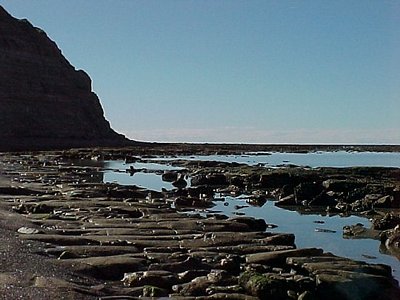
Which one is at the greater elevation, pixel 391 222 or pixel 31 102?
pixel 31 102

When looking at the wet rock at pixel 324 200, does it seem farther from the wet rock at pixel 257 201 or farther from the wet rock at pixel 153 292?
the wet rock at pixel 153 292

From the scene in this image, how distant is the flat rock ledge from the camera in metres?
9.54

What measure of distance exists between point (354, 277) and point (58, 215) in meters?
9.31

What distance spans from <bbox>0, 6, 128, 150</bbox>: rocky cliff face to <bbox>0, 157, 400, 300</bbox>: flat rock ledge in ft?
→ 229

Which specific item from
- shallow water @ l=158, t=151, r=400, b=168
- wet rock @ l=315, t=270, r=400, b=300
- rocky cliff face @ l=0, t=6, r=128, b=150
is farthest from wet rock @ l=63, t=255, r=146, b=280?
rocky cliff face @ l=0, t=6, r=128, b=150

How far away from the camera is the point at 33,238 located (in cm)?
1299

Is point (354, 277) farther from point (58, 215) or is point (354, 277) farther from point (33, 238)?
point (58, 215)

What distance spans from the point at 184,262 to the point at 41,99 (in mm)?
88500

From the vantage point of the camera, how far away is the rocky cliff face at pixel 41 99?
290 feet

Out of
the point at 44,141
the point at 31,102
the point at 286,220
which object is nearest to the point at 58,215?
the point at 286,220

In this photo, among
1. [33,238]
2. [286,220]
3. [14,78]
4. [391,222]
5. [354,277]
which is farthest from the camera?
[14,78]

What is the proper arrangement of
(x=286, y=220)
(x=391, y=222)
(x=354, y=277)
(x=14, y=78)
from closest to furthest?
(x=354, y=277), (x=391, y=222), (x=286, y=220), (x=14, y=78)

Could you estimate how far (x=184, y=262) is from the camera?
436 inches

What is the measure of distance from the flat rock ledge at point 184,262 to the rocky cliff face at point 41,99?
69.8 m
